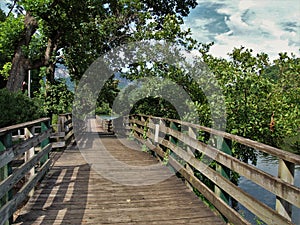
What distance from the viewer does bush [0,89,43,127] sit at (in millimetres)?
11914

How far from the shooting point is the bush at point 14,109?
11914 millimetres

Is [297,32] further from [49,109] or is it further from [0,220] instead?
[0,220]

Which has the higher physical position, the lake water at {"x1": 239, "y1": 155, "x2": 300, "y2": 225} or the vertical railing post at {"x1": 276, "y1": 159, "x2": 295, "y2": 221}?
the vertical railing post at {"x1": 276, "y1": 159, "x2": 295, "y2": 221}

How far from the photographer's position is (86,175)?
19.5ft

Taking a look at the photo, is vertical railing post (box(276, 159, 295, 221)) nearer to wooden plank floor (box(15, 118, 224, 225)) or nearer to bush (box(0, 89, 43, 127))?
wooden plank floor (box(15, 118, 224, 225))

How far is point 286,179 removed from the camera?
248cm

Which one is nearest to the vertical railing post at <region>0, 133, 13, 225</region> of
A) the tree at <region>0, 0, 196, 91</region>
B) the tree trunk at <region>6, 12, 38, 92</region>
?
the tree at <region>0, 0, 196, 91</region>

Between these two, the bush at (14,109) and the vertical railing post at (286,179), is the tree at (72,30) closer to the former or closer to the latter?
the bush at (14,109)

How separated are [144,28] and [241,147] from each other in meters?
6.43

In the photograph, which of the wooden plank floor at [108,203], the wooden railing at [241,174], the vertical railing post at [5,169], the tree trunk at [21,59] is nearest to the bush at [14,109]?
the tree trunk at [21,59]

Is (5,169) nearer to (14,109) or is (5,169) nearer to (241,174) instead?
(241,174)

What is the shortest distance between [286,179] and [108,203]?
2.56 m

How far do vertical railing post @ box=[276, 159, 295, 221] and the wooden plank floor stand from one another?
4.24 feet

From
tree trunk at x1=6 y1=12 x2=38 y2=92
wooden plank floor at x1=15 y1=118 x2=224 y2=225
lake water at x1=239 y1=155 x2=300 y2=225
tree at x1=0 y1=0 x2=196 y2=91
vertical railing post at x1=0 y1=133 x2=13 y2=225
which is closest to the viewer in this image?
vertical railing post at x1=0 y1=133 x2=13 y2=225
